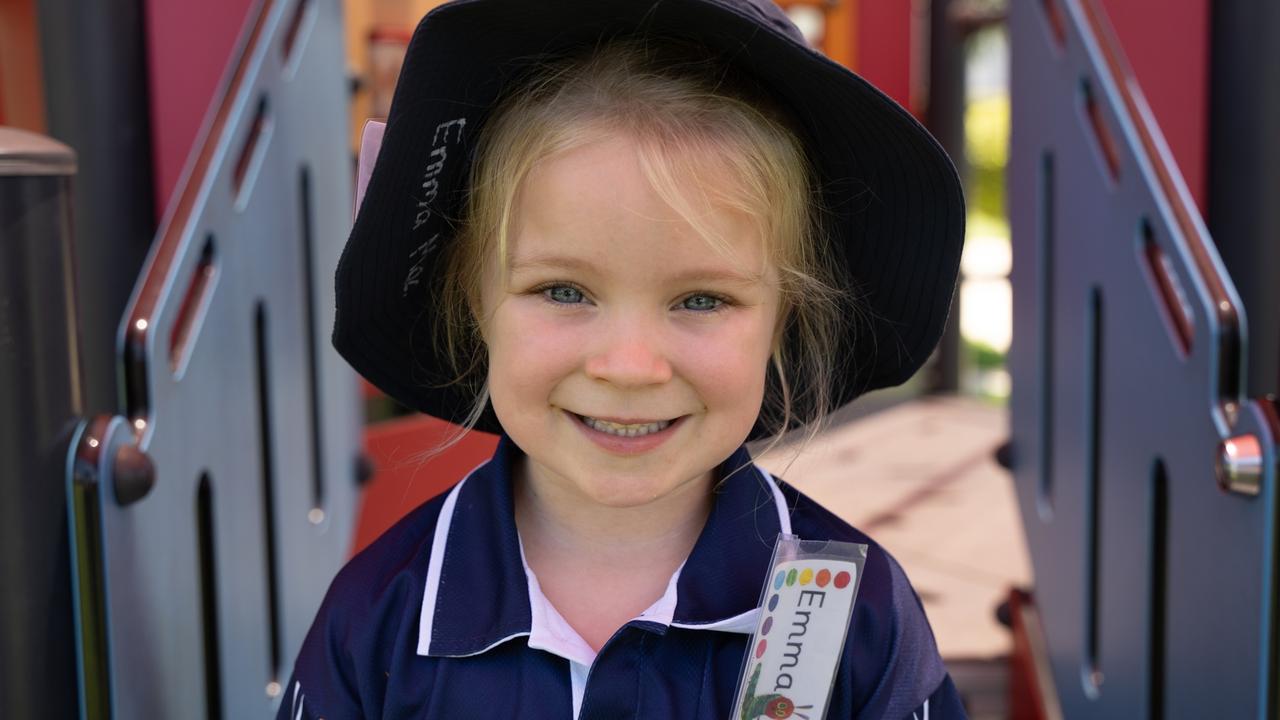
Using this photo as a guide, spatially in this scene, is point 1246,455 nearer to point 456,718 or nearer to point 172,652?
point 456,718

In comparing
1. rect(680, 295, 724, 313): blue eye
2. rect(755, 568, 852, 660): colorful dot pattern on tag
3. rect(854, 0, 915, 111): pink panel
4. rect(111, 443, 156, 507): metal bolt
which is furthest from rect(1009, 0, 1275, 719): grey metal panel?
rect(854, 0, 915, 111): pink panel

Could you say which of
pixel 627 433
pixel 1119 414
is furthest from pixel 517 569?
pixel 1119 414

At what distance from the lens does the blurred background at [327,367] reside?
1.49 metres

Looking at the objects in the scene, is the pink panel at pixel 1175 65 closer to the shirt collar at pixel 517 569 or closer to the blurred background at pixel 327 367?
the blurred background at pixel 327 367

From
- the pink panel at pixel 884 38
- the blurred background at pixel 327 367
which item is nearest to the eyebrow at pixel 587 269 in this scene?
the blurred background at pixel 327 367

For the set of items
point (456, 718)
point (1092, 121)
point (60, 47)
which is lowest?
point (456, 718)

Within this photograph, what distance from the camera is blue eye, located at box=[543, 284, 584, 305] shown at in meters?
1.18

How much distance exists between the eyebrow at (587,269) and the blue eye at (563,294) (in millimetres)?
31

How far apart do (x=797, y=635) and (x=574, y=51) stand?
0.61 metres

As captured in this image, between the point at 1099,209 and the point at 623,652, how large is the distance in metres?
1.41

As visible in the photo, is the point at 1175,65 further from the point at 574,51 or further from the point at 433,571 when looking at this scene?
the point at 433,571

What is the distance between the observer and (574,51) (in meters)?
1.24

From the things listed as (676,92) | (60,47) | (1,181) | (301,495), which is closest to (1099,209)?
(676,92)

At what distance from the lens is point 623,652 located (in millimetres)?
1189
